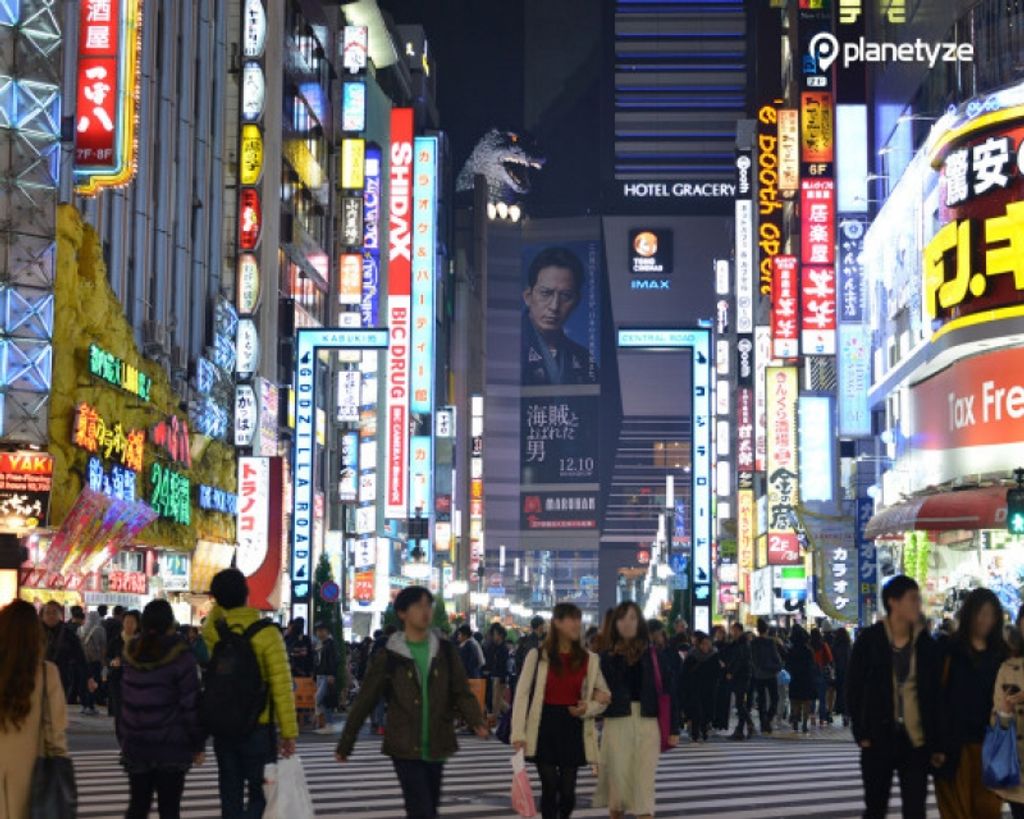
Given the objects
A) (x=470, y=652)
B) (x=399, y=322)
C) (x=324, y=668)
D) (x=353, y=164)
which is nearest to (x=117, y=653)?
(x=324, y=668)

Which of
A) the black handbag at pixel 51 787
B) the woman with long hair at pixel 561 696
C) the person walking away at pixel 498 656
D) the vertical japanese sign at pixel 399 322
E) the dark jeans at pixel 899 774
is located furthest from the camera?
the vertical japanese sign at pixel 399 322

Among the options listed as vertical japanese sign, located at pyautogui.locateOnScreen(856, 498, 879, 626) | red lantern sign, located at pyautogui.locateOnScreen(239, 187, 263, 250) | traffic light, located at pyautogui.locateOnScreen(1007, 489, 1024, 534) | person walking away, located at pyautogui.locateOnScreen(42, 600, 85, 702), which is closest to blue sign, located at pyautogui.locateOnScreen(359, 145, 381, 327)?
red lantern sign, located at pyautogui.locateOnScreen(239, 187, 263, 250)

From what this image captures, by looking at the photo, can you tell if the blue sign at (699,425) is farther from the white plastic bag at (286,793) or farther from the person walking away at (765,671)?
the white plastic bag at (286,793)

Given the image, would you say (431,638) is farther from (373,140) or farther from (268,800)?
(373,140)

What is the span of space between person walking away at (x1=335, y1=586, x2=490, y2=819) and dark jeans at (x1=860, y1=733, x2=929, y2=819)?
7.26 feet

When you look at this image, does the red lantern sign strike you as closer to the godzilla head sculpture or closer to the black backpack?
the black backpack

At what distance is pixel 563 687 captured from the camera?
11680 mm

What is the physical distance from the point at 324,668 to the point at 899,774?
19.4 m

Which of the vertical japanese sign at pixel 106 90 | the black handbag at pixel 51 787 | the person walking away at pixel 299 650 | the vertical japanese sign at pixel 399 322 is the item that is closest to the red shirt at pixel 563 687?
the black handbag at pixel 51 787

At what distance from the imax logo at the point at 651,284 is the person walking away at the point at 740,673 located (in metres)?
130

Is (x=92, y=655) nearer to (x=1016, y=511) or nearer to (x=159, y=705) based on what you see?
(x=1016, y=511)

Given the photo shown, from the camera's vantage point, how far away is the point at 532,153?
524ft

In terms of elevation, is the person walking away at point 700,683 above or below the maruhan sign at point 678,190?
below

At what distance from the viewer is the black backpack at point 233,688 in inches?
394
